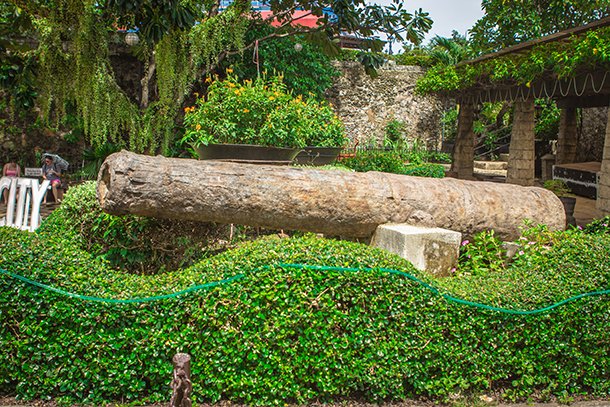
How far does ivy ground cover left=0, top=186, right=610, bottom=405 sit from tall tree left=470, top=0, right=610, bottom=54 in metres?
14.8

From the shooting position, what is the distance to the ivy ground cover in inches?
91.9

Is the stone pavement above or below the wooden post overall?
below

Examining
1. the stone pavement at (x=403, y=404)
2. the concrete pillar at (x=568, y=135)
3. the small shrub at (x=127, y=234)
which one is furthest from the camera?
the concrete pillar at (x=568, y=135)

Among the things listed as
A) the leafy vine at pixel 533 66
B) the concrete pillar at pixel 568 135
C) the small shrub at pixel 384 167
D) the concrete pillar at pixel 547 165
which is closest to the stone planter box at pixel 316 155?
the small shrub at pixel 384 167

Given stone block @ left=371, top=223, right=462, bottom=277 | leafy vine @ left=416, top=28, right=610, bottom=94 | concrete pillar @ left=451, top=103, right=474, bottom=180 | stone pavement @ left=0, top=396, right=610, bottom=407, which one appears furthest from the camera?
concrete pillar @ left=451, top=103, right=474, bottom=180

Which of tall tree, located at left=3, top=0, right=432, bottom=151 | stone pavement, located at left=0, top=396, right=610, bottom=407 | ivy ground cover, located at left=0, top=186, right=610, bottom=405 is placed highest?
tall tree, located at left=3, top=0, right=432, bottom=151

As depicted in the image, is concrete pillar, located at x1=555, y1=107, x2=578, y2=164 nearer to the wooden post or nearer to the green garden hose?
the green garden hose

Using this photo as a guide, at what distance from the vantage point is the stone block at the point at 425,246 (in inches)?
134

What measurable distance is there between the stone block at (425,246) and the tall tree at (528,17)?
45.7ft

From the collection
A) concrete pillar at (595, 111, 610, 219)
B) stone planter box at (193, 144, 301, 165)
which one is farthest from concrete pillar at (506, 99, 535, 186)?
stone planter box at (193, 144, 301, 165)

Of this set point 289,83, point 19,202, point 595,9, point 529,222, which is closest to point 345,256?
point 529,222

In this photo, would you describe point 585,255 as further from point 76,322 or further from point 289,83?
point 289,83

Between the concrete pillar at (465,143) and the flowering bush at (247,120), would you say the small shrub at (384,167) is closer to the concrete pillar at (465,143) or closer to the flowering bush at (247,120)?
the flowering bush at (247,120)

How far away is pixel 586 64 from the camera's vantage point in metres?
6.50
